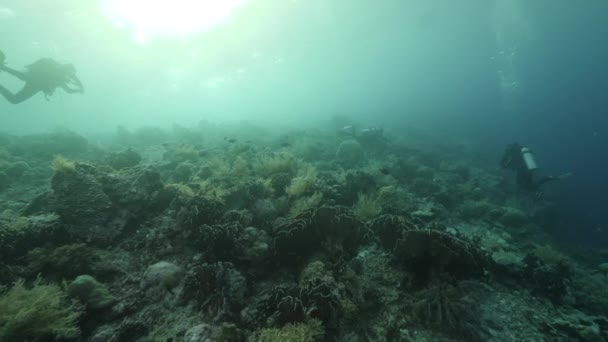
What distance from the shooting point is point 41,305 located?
3.33 metres

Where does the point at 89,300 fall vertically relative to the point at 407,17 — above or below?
below

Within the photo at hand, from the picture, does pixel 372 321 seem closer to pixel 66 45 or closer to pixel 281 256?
pixel 281 256

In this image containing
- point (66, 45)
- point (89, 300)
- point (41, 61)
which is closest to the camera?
point (89, 300)

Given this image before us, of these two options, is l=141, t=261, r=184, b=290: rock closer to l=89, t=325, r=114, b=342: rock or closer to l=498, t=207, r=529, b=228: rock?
l=89, t=325, r=114, b=342: rock

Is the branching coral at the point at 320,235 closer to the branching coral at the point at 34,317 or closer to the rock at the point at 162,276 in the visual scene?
the rock at the point at 162,276

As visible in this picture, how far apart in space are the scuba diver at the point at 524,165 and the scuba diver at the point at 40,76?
2863cm

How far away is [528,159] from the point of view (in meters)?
14.7

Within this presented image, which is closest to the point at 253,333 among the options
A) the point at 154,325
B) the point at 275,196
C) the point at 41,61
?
the point at 154,325

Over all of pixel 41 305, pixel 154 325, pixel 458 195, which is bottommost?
pixel 458 195

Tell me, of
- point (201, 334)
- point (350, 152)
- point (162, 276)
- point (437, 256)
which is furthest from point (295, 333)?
point (350, 152)

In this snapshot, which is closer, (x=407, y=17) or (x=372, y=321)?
(x=372, y=321)

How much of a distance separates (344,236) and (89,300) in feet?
14.5

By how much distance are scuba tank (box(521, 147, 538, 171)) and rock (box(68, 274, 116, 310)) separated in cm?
1872

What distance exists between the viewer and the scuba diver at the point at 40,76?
1548cm
